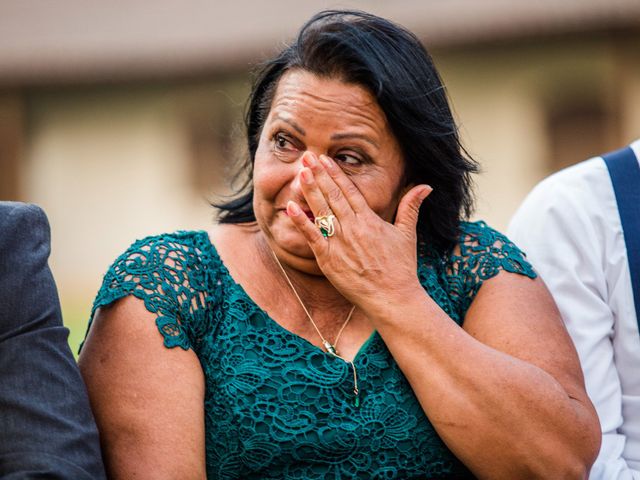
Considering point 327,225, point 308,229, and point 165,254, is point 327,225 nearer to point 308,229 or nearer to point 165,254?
point 308,229

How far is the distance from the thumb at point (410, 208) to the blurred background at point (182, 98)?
10.1 metres

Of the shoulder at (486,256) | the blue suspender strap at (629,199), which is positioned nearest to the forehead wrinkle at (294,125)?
the shoulder at (486,256)

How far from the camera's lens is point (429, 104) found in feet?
10.8

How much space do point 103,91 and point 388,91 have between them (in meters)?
13.4

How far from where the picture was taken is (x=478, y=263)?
11.0 ft

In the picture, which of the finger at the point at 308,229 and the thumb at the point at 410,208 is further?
the thumb at the point at 410,208

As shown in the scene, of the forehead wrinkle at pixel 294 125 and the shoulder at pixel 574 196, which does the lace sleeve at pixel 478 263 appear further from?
the forehead wrinkle at pixel 294 125

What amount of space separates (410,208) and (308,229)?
356 millimetres

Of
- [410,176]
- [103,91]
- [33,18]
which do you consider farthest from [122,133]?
[410,176]

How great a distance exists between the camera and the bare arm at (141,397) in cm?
281

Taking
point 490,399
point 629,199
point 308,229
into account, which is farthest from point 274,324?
point 629,199

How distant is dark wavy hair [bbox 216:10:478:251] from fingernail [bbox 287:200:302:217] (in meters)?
0.41

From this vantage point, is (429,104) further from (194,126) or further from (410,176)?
(194,126)

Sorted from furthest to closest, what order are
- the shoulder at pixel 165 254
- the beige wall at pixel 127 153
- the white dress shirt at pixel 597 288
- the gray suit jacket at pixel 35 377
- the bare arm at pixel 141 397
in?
the beige wall at pixel 127 153 < the white dress shirt at pixel 597 288 < the shoulder at pixel 165 254 < the bare arm at pixel 141 397 < the gray suit jacket at pixel 35 377
